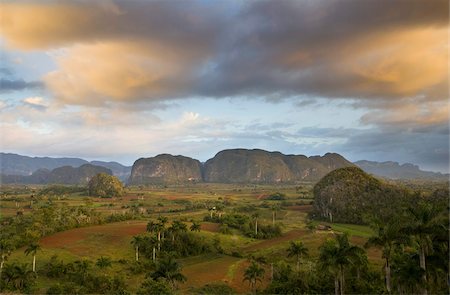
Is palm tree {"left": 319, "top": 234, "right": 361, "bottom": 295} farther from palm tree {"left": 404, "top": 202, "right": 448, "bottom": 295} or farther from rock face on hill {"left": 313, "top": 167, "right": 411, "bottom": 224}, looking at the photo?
rock face on hill {"left": 313, "top": 167, "right": 411, "bottom": 224}

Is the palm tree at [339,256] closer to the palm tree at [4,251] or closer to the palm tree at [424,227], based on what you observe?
the palm tree at [424,227]

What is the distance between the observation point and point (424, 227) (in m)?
34.2

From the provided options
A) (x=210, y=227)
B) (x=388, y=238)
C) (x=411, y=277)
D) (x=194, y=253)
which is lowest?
(x=194, y=253)

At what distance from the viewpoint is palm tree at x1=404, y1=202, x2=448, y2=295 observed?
111ft

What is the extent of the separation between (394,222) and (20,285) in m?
49.5

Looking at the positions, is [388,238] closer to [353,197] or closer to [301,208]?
[353,197]

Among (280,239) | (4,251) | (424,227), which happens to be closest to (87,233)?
(4,251)

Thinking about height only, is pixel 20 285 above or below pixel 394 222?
below

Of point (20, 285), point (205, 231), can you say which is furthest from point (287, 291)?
point (205, 231)

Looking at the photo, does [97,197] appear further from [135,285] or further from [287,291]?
[287,291]

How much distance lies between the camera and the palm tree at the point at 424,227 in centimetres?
3391

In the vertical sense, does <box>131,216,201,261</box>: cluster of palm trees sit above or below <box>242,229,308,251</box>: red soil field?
above

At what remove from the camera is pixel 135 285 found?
58.1 meters

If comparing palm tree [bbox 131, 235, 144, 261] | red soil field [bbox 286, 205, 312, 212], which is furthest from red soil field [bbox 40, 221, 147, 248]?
red soil field [bbox 286, 205, 312, 212]
